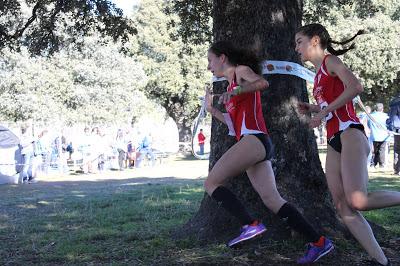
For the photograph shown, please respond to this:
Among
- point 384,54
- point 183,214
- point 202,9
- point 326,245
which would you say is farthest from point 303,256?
Result: point 384,54

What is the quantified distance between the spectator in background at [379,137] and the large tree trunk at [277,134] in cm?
1056

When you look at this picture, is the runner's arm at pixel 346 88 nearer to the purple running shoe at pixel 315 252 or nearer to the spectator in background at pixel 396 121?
the purple running shoe at pixel 315 252

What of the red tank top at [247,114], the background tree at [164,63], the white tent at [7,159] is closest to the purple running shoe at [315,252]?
the red tank top at [247,114]

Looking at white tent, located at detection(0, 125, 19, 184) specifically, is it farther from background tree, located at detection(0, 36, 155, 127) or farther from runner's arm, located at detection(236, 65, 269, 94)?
background tree, located at detection(0, 36, 155, 127)

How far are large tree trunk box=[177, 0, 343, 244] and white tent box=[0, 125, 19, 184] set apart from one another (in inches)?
575

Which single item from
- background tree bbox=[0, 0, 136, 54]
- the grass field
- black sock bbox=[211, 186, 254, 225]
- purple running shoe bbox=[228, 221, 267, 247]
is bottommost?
the grass field

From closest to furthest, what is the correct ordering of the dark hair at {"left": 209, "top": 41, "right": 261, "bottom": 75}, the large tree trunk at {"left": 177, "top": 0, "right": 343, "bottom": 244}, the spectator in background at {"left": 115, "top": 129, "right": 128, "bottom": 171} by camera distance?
the dark hair at {"left": 209, "top": 41, "right": 261, "bottom": 75}
the large tree trunk at {"left": 177, "top": 0, "right": 343, "bottom": 244}
the spectator in background at {"left": 115, "top": 129, "right": 128, "bottom": 171}

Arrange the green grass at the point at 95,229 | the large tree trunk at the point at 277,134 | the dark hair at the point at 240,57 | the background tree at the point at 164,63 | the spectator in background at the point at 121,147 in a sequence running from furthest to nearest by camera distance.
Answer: the background tree at the point at 164,63 → the spectator in background at the point at 121,147 → the large tree trunk at the point at 277,134 → the green grass at the point at 95,229 → the dark hair at the point at 240,57

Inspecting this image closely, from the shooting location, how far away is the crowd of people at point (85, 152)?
1919 centimetres

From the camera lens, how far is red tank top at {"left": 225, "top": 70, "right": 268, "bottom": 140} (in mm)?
4449

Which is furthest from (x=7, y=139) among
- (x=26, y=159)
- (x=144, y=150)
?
(x=144, y=150)

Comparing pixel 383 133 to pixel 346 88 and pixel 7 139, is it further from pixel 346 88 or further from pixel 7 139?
pixel 346 88

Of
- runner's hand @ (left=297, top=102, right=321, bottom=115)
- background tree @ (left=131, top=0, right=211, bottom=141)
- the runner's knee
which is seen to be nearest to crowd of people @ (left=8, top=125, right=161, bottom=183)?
background tree @ (left=131, top=0, right=211, bottom=141)

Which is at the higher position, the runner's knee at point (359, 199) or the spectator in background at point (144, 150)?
the spectator in background at point (144, 150)
